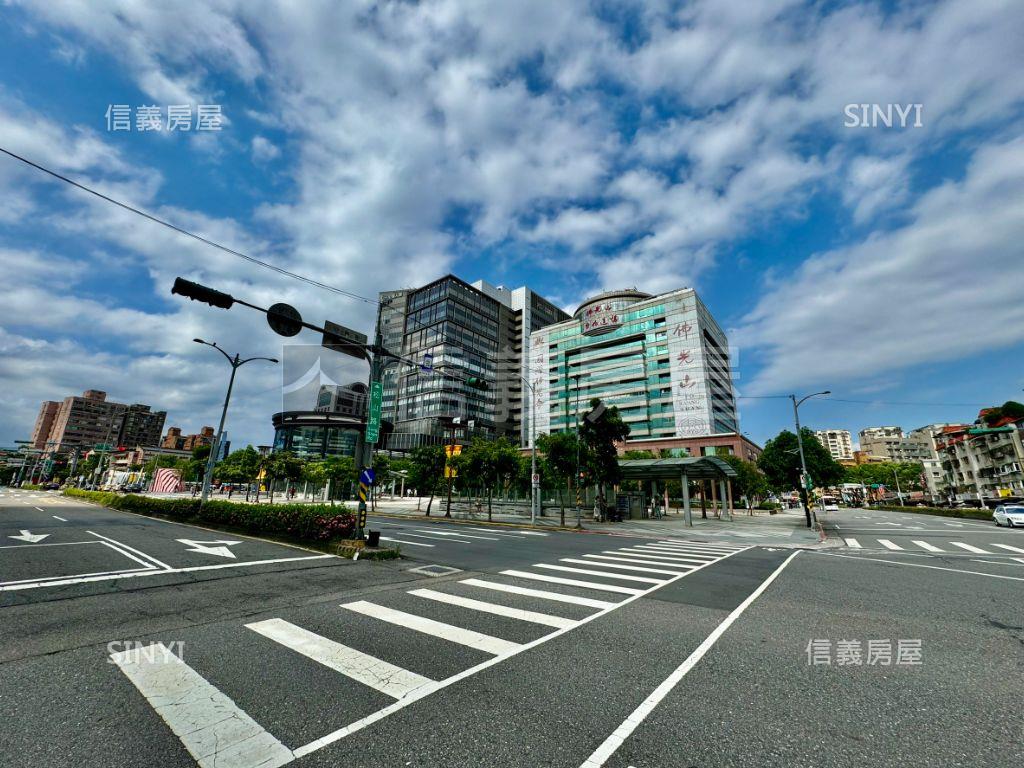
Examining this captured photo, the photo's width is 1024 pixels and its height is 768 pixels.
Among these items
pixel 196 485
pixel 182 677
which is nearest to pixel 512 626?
pixel 182 677

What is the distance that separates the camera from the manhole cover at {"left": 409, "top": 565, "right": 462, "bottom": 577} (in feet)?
32.6

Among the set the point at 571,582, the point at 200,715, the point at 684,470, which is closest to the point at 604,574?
the point at 571,582

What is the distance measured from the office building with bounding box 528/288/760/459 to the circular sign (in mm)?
63019

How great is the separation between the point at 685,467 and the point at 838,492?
142895 millimetres

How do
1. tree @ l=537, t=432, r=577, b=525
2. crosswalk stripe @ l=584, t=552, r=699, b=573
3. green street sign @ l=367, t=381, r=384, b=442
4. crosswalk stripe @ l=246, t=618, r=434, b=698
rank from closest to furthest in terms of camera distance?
crosswalk stripe @ l=246, t=618, r=434, b=698
crosswalk stripe @ l=584, t=552, r=699, b=573
green street sign @ l=367, t=381, r=384, b=442
tree @ l=537, t=432, r=577, b=525

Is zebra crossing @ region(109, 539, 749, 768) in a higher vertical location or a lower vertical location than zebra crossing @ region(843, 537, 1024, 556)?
higher

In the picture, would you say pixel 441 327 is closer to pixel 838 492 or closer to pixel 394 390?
pixel 394 390

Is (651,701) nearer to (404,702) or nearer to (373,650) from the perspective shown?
(404,702)

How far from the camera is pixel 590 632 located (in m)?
5.71

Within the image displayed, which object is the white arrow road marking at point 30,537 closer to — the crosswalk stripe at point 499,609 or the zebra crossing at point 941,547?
the crosswalk stripe at point 499,609

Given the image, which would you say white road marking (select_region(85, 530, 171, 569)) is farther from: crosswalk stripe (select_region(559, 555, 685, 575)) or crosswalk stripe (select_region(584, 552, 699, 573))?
crosswalk stripe (select_region(584, 552, 699, 573))

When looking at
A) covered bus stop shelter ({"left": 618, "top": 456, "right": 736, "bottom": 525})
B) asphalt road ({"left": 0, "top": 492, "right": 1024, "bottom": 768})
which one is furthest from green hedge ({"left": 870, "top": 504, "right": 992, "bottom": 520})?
asphalt road ({"left": 0, "top": 492, "right": 1024, "bottom": 768})

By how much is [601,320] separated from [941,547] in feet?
264

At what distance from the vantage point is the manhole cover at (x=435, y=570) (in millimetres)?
9945
